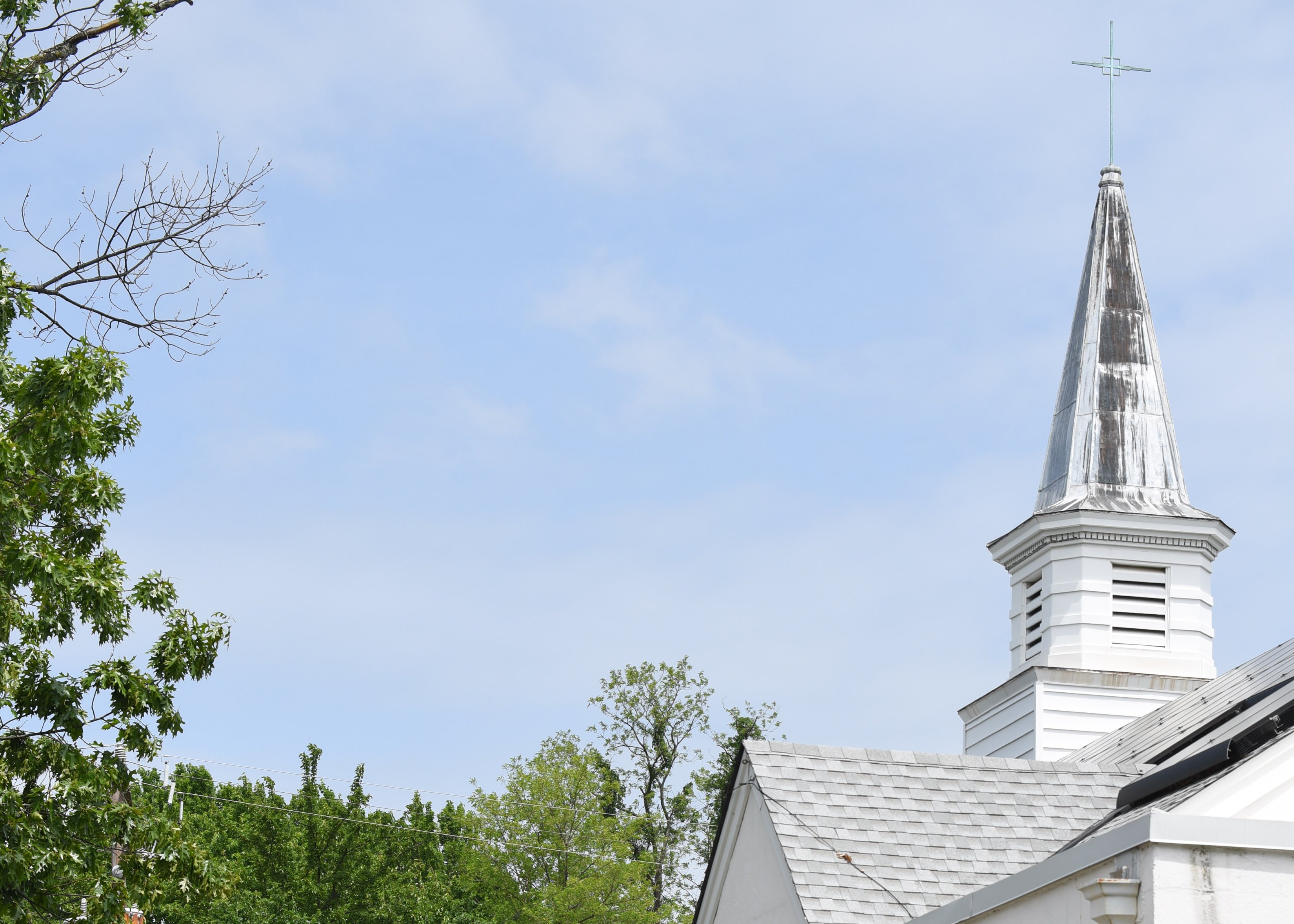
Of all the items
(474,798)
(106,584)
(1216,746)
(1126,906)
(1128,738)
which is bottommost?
(1126,906)

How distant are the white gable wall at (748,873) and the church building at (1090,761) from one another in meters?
0.03

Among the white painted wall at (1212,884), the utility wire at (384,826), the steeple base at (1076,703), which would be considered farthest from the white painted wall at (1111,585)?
the utility wire at (384,826)

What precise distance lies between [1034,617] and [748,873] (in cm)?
1428

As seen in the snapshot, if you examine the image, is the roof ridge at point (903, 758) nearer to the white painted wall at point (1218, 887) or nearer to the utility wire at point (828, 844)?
the utility wire at point (828, 844)

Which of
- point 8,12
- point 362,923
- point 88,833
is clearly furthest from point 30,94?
point 362,923

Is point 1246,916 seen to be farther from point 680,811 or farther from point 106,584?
point 680,811

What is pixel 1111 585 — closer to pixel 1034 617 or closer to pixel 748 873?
pixel 1034 617

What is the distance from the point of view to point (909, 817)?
13312mm

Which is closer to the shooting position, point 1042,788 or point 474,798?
point 1042,788

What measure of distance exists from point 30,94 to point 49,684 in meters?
4.17

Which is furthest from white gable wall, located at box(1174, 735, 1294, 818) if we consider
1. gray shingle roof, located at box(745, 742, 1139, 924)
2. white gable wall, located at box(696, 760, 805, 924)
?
white gable wall, located at box(696, 760, 805, 924)

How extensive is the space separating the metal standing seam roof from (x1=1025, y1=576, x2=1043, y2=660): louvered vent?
244 inches

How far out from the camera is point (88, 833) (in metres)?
12.0

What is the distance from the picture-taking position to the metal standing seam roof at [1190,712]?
1625 centimetres
